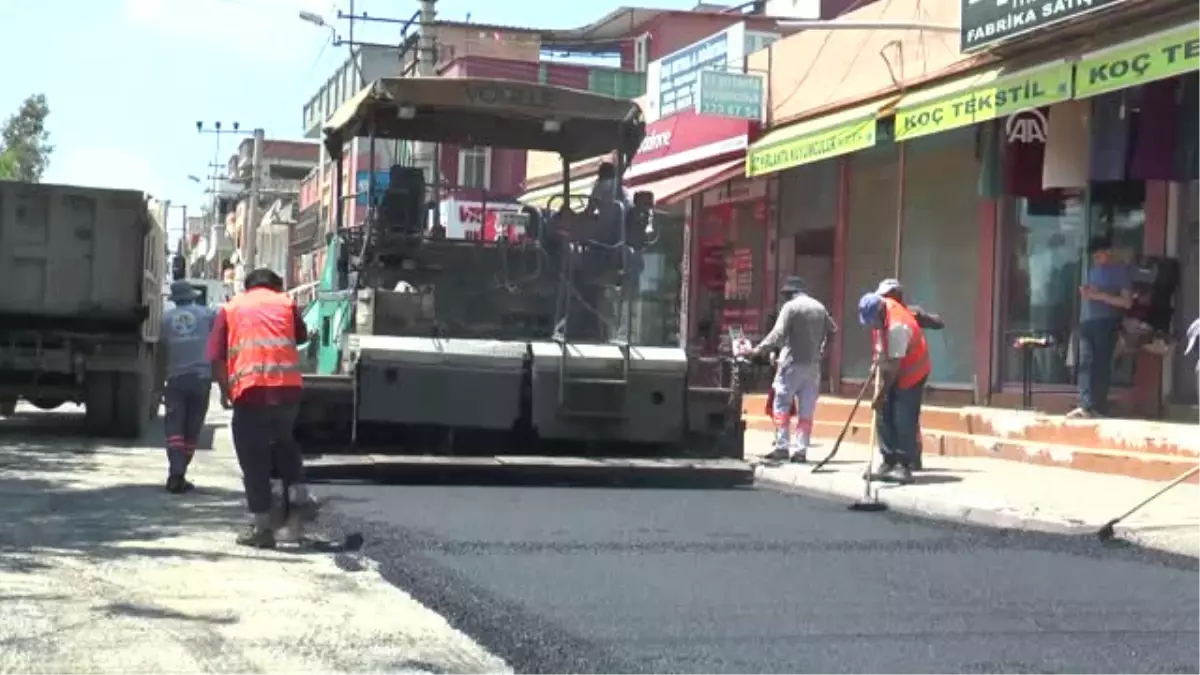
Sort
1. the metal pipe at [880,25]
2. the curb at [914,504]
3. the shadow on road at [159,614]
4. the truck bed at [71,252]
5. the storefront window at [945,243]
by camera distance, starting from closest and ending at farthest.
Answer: the shadow on road at [159,614] → the curb at [914,504] → the truck bed at [71,252] → the metal pipe at [880,25] → the storefront window at [945,243]

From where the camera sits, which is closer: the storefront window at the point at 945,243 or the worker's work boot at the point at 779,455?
the worker's work boot at the point at 779,455

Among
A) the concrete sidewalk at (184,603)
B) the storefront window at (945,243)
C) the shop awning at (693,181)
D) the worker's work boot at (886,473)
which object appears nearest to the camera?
the concrete sidewalk at (184,603)

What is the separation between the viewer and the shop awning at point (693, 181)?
745 inches

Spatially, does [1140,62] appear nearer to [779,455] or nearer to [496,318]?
[779,455]

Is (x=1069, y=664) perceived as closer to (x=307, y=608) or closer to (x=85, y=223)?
(x=307, y=608)

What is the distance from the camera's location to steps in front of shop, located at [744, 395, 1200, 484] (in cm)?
1120

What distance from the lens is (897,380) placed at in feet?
36.8

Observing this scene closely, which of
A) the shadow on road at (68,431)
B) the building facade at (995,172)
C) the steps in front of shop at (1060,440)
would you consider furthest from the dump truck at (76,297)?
the steps in front of shop at (1060,440)

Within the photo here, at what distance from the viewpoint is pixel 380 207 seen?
11.5 m

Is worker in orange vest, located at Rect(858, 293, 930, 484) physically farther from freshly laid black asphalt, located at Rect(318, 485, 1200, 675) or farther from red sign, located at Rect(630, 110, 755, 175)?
red sign, located at Rect(630, 110, 755, 175)

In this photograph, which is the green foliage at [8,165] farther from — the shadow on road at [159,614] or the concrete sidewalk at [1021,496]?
the shadow on road at [159,614]

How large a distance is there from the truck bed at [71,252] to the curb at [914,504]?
661cm

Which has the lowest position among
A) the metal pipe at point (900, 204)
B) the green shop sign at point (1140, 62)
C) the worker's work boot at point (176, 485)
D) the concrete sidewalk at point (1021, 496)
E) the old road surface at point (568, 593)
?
the old road surface at point (568, 593)

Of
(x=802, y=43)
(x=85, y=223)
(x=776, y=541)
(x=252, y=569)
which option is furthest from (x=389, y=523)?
(x=802, y=43)
